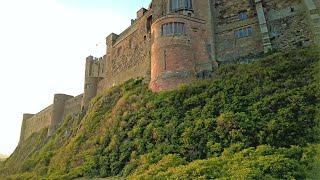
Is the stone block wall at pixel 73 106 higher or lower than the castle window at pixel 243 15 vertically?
lower

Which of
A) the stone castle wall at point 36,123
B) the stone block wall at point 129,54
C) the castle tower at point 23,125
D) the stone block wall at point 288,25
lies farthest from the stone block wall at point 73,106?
the stone block wall at point 288,25

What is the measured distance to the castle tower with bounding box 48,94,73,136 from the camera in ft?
170

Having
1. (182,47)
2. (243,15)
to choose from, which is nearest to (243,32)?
(243,15)

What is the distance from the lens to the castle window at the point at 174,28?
31328mm

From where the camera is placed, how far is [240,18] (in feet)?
105

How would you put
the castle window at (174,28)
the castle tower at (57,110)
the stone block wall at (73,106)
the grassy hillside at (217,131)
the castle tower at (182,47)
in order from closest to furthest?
the grassy hillside at (217,131) < the castle tower at (182,47) < the castle window at (174,28) < the stone block wall at (73,106) < the castle tower at (57,110)

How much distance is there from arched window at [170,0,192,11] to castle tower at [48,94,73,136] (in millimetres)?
26106

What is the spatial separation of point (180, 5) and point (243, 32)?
715 centimetres

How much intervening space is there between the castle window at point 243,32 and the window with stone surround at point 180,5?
5.58 meters

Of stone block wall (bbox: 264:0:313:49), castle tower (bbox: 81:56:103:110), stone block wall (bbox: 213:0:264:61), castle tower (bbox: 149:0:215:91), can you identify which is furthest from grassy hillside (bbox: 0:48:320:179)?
castle tower (bbox: 81:56:103:110)

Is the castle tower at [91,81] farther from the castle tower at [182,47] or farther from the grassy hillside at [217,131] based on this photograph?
the castle tower at [182,47]

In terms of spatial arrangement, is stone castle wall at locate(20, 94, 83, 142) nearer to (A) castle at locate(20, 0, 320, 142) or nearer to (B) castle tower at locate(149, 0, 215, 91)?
(A) castle at locate(20, 0, 320, 142)

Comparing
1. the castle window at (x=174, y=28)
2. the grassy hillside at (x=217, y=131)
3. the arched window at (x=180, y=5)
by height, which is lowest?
the grassy hillside at (x=217, y=131)

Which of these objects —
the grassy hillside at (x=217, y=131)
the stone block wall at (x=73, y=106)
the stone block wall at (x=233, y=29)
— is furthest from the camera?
the stone block wall at (x=73, y=106)
